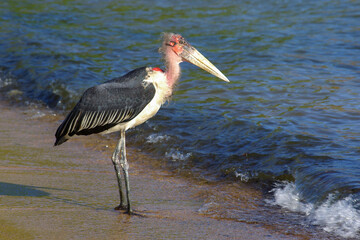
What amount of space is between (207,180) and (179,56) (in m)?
1.41

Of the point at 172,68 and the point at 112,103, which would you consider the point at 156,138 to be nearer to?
the point at 172,68

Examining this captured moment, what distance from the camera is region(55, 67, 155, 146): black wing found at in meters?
5.52

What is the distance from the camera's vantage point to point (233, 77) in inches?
384

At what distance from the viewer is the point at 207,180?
20.7ft

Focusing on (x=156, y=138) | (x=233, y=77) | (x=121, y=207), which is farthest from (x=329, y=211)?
(x=233, y=77)

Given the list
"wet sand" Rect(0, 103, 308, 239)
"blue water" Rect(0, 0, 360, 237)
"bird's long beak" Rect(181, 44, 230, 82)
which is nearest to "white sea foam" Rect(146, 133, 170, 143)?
"blue water" Rect(0, 0, 360, 237)

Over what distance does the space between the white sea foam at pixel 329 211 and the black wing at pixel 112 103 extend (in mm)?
1663

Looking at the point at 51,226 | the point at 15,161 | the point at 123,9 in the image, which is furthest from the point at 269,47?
the point at 51,226

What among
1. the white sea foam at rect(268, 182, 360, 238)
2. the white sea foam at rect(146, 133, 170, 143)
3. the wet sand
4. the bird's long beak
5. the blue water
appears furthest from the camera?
the white sea foam at rect(146, 133, 170, 143)

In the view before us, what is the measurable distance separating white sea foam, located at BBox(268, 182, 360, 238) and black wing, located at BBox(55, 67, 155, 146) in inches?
65.5

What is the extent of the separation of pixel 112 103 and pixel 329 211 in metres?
2.29

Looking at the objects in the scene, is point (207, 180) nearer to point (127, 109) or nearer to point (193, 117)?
point (127, 109)

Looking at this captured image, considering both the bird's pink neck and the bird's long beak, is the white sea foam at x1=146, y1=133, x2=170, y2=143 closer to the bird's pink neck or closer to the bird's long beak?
the bird's long beak

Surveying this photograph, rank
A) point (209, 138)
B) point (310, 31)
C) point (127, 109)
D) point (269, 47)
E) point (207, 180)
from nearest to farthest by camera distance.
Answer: point (127, 109) → point (207, 180) → point (209, 138) → point (269, 47) → point (310, 31)
